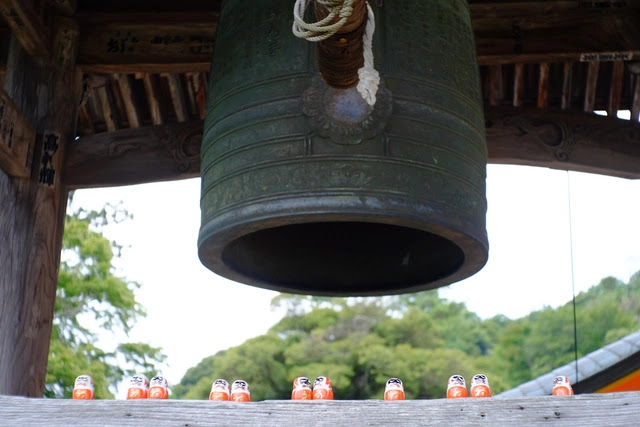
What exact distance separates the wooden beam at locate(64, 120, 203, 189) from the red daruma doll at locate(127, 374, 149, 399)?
82.9 inches

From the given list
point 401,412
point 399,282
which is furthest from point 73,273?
point 401,412

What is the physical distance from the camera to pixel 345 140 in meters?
2.27

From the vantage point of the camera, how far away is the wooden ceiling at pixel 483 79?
13.0 ft

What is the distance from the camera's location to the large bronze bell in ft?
7.34

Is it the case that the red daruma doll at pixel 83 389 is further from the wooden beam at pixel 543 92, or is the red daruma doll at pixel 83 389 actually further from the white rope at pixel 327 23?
the wooden beam at pixel 543 92

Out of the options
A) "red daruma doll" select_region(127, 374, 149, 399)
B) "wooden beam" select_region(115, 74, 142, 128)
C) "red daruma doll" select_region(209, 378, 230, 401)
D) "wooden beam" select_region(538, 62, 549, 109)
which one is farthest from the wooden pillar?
"wooden beam" select_region(538, 62, 549, 109)

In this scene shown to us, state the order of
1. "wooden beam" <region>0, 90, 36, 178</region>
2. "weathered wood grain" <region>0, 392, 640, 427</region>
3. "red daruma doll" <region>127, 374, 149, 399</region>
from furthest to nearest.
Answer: "wooden beam" <region>0, 90, 36, 178</region>, "red daruma doll" <region>127, 374, 149, 399</region>, "weathered wood grain" <region>0, 392, 640, 427</region>

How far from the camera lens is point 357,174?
2.22 meters

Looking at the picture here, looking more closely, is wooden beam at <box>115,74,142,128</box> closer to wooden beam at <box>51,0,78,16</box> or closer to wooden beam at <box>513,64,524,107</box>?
wooden beam at <box>51,0,78,16</box>

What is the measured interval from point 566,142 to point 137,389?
2.88 meters

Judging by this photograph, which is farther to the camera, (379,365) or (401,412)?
(379,365)

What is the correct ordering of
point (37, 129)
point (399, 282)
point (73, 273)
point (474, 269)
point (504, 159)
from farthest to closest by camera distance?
point (73, 273)
point (504, 159)
point (37, 129)
point (399, 282)
point (474, 269)

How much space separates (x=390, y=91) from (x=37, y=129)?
6.74 feet

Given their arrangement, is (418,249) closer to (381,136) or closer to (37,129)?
(381,136)
